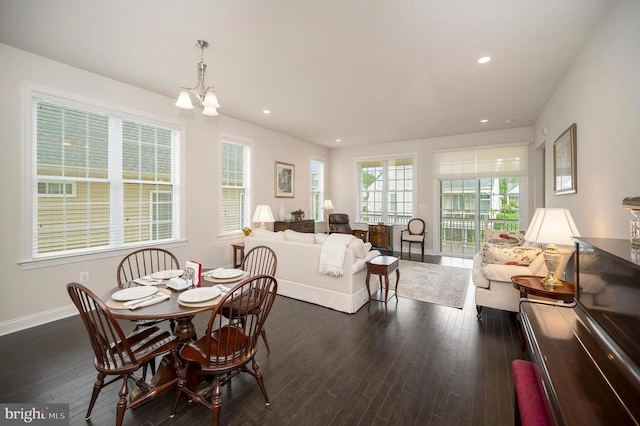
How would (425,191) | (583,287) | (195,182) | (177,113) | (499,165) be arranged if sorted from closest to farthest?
(583,287) → (177,113) → (195,182) → (499,165) → (425,191)

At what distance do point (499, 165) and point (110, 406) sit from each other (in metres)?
7.50

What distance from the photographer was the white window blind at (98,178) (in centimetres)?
313

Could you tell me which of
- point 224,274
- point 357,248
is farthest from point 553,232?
point 224,274

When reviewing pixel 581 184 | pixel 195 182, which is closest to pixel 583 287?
pixel 581 184

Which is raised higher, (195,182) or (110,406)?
(195,182)

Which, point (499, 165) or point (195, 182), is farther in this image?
point (499, 165)

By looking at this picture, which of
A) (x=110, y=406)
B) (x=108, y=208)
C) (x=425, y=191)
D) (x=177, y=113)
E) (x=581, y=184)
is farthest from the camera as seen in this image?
(x=425, y=191)

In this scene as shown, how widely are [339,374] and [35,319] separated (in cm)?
351

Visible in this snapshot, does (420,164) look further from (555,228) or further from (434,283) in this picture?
(555,228)

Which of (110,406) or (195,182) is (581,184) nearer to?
(110,406)

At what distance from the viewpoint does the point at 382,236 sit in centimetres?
722

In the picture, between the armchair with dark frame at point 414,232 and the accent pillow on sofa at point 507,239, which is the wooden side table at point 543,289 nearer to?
the accent pillow on sofa at point 507,239

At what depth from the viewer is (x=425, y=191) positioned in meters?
7.04

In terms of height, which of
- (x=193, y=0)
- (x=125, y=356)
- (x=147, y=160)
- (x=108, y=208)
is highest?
(x=193, y=0)
